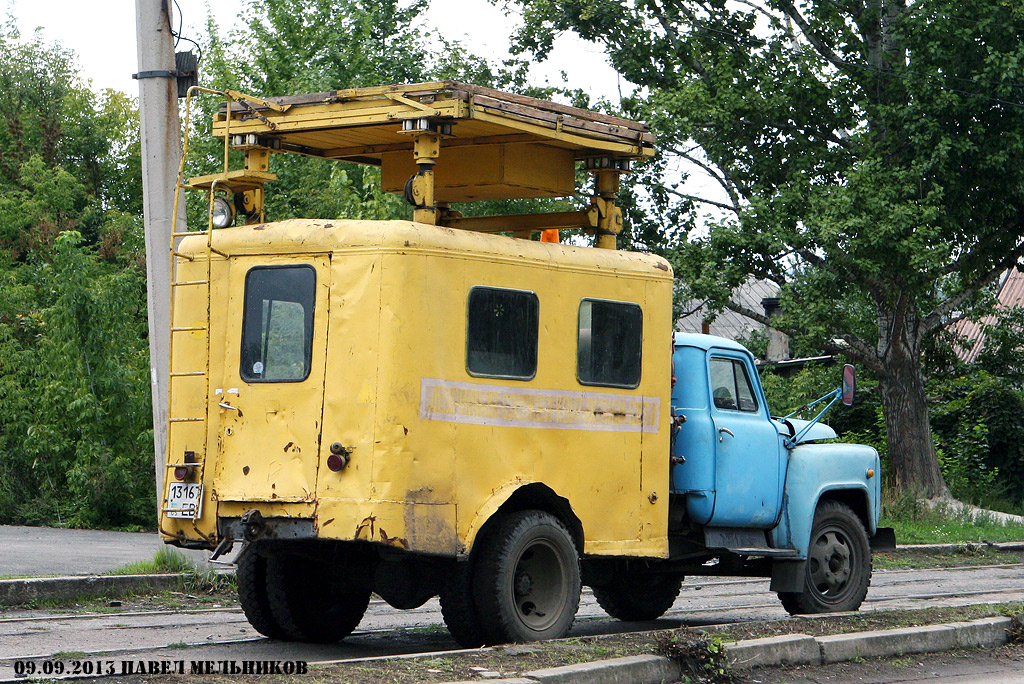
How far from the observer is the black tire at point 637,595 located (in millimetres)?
11023

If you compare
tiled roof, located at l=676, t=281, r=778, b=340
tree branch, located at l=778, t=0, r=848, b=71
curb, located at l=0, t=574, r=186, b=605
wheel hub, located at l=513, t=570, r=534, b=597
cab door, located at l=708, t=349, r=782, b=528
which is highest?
tree branch, located at l=778, t=0, r=848, b=71

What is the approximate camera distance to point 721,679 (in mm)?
7828

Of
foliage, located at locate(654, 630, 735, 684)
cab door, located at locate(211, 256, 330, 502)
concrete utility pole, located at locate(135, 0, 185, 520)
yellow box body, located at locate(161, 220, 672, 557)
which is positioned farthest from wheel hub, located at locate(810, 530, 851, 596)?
concrete utility pole, located at locate(135, 0, 185, 520)

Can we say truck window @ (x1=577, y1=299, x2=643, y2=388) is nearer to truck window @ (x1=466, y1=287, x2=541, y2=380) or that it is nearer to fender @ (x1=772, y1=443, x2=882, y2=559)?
truck window @ (x1=466, y1=287, x2=541, y2=380)

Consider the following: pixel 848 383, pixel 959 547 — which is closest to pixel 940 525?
pixel 959 547

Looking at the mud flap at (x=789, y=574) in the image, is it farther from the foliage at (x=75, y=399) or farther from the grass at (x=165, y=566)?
the foliage at (x=75, y=399)

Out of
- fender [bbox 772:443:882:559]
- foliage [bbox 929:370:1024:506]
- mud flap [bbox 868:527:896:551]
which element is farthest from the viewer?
foliage [bbox 929:370:1024:506]

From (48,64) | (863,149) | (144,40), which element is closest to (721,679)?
(144,40)

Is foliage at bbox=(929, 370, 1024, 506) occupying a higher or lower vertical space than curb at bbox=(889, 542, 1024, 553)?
higher

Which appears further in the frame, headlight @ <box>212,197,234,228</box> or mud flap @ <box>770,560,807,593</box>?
mud flap @ <box>770,560,807,593</box>

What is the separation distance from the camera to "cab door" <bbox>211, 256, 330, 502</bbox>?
8.09m

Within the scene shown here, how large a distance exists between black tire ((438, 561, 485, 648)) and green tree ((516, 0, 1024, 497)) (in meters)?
13.6

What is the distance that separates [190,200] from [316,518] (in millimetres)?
11752

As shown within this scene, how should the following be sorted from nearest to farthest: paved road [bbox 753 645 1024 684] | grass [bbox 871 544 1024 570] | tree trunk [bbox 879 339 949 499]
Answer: paved road [bbox 753 645 1024 684], grass [bbox 871 544 1024 570], tree trunk [bbox 879 339 949 499]
